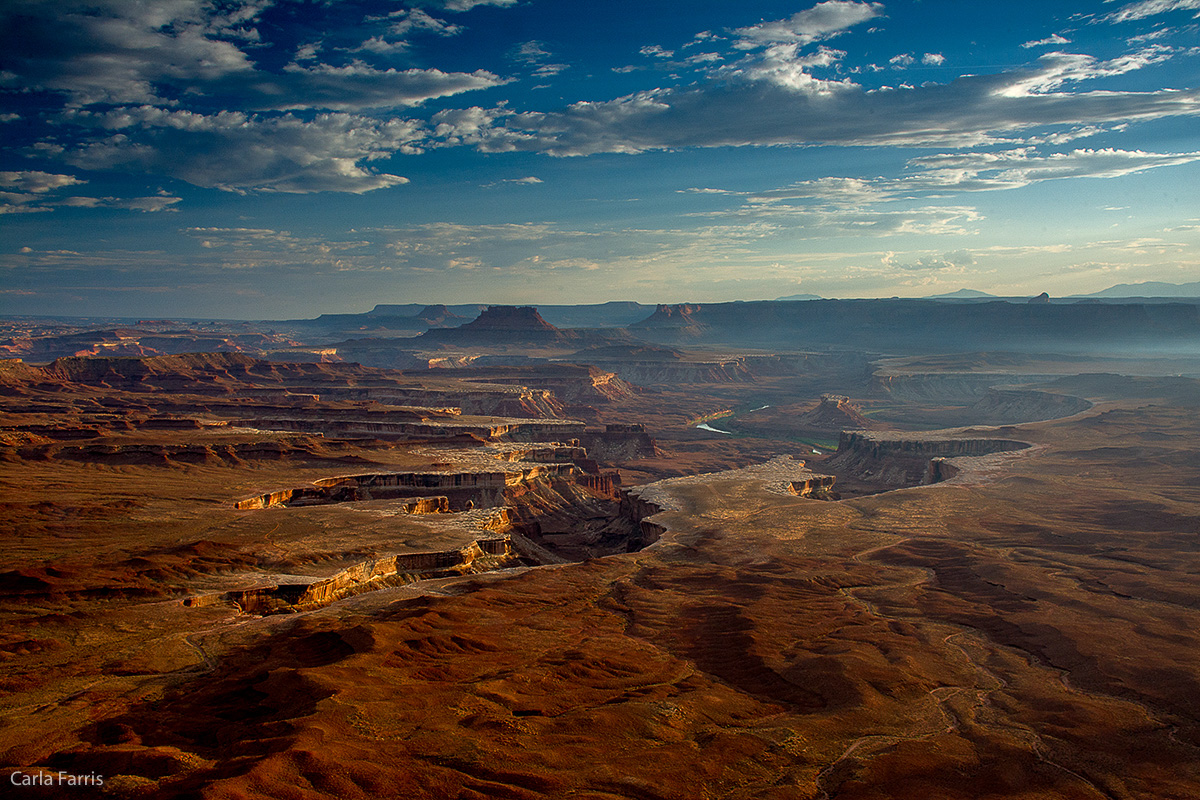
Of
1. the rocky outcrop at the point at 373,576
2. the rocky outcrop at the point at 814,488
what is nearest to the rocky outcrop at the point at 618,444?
the rocky outcrop at the point at 814,488

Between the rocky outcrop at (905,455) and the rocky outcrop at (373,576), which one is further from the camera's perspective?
the rocky outcrop at (905,455)

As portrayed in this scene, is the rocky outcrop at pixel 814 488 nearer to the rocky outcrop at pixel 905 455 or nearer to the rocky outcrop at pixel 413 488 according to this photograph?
the rocky outcrop at pixel 905 455

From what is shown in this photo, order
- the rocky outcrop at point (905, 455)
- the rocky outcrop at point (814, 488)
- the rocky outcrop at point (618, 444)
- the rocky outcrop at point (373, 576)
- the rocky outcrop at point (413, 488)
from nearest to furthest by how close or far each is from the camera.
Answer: the rocky outcrop at point (373, 576) < the rocky outcrop at point (413, 488) < the rocky outcrop at point (814, 488) < the rocky outcrop at point (905, 455) < the rocky outcrop at point (618, 444)

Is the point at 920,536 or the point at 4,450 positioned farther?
the point at 4,450

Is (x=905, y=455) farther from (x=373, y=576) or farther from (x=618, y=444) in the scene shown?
(x=373, y=576)

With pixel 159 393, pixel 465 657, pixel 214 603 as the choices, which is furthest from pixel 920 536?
pixel 159 393

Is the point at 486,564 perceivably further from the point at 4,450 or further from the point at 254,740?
the point at 4,450

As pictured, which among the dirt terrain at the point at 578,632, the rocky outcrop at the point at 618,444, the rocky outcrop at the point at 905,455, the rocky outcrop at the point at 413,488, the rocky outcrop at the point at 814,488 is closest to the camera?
the dirt terrain at the point at 578,632

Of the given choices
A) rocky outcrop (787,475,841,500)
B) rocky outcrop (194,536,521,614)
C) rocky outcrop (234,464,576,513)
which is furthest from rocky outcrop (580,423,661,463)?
rocky outcrop (194,536,521,614)
